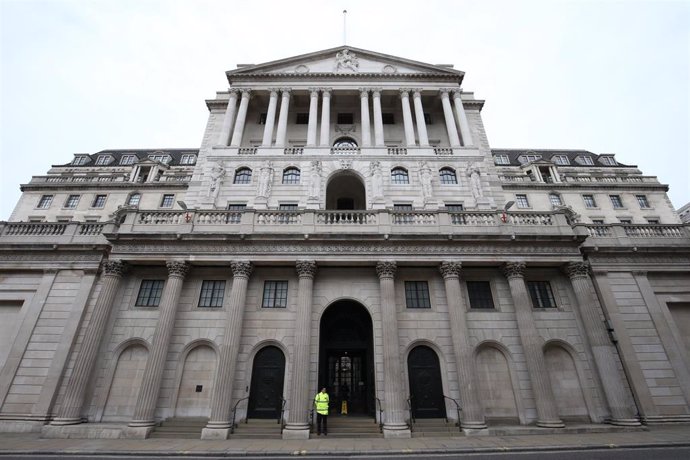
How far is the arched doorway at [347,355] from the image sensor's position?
55.6 feet

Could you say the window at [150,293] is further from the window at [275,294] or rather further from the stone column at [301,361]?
the stone column at [301,361]

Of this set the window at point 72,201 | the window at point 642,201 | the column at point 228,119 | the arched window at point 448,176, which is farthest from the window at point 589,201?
the window at point 72,201

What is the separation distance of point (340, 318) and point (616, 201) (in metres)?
37.8

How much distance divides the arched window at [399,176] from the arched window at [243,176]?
1022 cm

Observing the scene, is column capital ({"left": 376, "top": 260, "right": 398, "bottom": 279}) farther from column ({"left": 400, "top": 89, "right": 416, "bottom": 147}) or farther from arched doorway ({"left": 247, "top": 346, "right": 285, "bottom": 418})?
column ({"left": 400, "top": 89, "right": 416, "bottom": 147})

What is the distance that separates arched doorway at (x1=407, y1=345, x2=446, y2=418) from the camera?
588 inches

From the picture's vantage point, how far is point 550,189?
36.2m

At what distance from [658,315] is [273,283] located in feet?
67.3

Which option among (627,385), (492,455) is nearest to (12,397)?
(492,455)

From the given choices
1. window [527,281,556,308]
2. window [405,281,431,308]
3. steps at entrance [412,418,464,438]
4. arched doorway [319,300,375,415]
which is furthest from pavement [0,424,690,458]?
window [405,281,431,308]

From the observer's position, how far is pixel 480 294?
17344mm

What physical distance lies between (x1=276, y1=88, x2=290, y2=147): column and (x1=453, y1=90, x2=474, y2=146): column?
1380 centimetres

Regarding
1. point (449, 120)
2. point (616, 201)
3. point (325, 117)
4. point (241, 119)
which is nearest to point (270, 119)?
point (241, 119)

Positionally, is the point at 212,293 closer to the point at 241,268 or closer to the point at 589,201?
the point at 241,268
